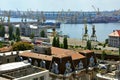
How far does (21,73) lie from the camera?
12945 mm

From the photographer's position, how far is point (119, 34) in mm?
42438

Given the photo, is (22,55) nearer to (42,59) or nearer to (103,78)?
(42,59)

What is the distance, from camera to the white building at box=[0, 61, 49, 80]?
12.2 metres

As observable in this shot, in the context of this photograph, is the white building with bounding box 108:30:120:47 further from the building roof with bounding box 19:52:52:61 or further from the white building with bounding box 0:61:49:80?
the white building with bounding box 0:61:49:80

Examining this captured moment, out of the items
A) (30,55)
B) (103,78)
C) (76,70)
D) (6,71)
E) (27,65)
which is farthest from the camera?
(30,55)

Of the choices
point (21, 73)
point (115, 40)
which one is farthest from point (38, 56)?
point (115, 40)

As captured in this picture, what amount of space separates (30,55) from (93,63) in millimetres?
4026

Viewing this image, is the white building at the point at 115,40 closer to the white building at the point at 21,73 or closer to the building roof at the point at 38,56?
the building roof at the point at 38,56

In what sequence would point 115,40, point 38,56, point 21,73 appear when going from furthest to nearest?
point 115,40, point 38,56, point 21,73

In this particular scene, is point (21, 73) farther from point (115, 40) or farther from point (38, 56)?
point (115, 40)

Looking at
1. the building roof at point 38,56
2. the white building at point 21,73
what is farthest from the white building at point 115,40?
the white building at point 21,73

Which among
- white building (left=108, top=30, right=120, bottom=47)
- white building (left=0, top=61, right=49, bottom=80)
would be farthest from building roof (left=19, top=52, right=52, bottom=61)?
white building (left=108, top=30, right=120, bottom=47)

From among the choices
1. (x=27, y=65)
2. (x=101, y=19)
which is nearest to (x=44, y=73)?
(x=27, y=65)

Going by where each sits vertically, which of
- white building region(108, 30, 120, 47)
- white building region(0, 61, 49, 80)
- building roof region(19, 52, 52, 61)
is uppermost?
building roof region(19, 52, 52, 61)
